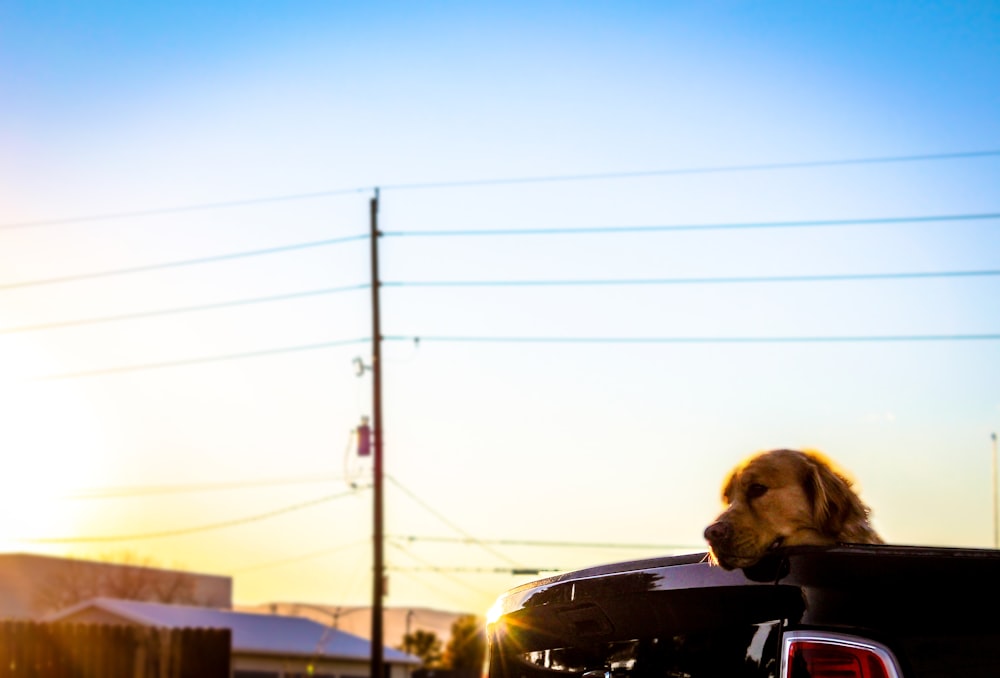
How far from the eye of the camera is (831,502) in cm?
388

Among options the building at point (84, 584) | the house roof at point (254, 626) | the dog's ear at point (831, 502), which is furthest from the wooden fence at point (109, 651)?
the building at point (84, 584)

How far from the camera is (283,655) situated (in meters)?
46.2

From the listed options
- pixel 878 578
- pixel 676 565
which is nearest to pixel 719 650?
pixel 676 565

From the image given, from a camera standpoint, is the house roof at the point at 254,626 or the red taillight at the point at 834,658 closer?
the red taillight at the point at 834,658

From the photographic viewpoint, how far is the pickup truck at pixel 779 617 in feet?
8.57

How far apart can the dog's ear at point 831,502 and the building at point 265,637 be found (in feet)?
126

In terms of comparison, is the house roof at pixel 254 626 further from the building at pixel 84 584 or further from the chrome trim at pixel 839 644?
the chrome trim at pixel 839 644

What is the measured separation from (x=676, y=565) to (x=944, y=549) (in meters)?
0.76

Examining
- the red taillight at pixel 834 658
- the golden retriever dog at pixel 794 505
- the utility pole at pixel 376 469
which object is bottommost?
the red taillight at pixel 834 658

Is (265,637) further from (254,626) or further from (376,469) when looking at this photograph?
(376,469)

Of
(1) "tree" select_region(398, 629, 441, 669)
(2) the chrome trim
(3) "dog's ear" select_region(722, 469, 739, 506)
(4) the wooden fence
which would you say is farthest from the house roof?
(1) "tree" select_region(398, 629, 441, 669)

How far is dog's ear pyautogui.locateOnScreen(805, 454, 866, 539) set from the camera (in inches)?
152

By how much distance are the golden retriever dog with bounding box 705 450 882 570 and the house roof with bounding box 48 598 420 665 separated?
126 feet

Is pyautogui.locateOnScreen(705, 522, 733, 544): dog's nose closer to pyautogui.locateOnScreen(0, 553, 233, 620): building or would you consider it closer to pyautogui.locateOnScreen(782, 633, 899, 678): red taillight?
pyautogui.locateOnScreen(782, 633, 899, 678): red taillight
